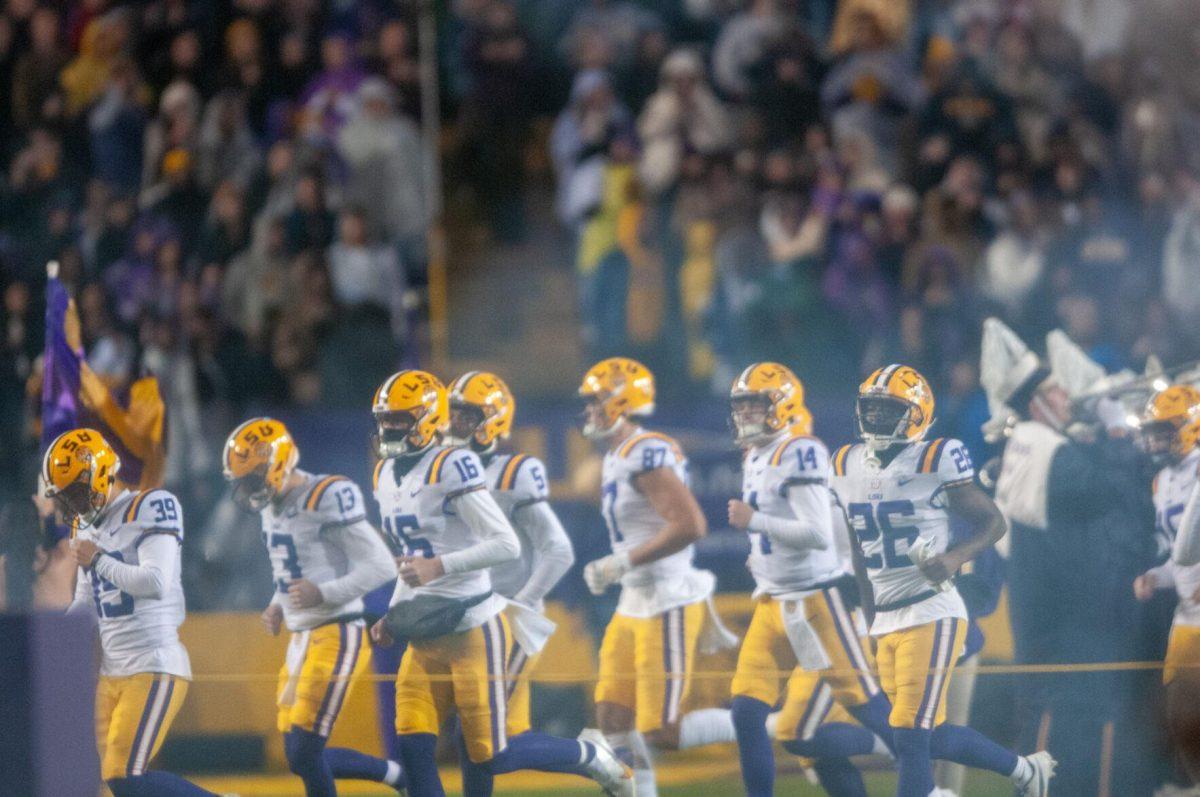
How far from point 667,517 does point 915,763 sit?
128cm

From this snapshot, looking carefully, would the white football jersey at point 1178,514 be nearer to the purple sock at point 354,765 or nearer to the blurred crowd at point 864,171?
the blurred crowd at point 864,171

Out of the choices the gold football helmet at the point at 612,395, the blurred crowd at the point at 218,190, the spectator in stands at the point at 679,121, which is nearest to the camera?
the gold football helmet at the point at 612,395

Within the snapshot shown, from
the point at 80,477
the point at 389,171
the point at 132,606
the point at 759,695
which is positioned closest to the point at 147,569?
the point at 132,606

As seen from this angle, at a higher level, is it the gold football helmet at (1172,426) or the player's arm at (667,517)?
the gold football helmet at (1172,426)

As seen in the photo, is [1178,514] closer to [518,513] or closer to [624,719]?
[624,719]

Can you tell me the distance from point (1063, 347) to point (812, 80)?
3597mm

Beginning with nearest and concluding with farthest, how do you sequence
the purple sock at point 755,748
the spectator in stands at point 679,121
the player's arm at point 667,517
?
1. the purple sock at point 755,748
2. the player's arm at point 667,517
3. the spectator in stands at point 679,121

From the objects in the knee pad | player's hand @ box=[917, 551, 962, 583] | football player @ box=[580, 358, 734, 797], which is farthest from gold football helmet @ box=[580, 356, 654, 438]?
the knee pad

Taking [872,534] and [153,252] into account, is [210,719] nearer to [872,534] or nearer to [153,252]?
[872,534]

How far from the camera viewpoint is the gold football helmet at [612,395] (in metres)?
7.16

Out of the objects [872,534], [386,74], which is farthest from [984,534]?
[386,74]

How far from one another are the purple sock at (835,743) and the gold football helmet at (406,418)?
1.75 meters

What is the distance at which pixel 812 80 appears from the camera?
34.5 ft

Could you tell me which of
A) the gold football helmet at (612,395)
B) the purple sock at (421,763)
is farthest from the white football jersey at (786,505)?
the purple sock at (421,763)
